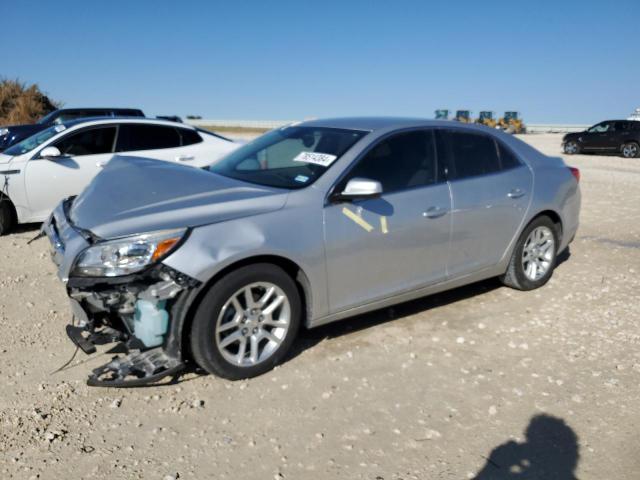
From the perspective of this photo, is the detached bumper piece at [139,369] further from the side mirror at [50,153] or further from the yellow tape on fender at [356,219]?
the side mirror at [50,153]

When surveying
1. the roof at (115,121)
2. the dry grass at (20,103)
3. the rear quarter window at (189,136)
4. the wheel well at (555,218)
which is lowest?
the wheel well at (555,218)

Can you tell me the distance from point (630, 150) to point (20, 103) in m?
24.1

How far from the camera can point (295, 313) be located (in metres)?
3.67

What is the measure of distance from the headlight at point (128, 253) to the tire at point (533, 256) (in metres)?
3.27

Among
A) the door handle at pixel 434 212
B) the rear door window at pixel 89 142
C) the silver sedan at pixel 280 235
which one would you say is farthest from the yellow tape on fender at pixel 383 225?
the rear door window at pixel 89 142

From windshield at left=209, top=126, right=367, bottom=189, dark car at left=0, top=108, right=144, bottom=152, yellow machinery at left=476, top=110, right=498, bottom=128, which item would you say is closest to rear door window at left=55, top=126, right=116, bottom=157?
windshield at left=209, top=126, right=367, bottom=189

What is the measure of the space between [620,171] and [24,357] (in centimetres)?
1682

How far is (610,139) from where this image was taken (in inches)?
871

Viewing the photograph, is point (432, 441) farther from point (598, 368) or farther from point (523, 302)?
point (523, 302)

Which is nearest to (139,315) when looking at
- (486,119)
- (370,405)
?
(370,405)

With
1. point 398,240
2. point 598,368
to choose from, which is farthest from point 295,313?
point 598,368

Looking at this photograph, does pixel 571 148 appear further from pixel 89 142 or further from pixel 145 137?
pixel 89 142

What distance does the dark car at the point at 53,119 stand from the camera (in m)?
11.5

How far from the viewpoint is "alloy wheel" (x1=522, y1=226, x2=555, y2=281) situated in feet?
17.0
